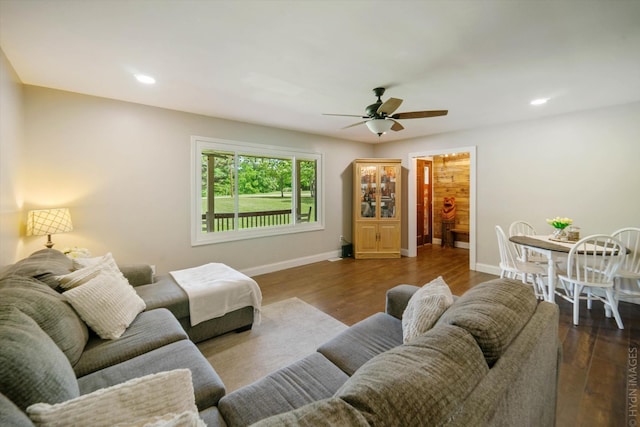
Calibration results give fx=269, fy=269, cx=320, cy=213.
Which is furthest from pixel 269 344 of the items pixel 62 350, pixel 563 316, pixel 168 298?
pixel 563 316

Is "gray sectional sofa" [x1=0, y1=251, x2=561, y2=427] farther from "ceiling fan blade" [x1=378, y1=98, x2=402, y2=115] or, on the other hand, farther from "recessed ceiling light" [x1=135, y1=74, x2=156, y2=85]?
"recessed ceiling light" [x1=135, y1=74, x2=156, y2=85]

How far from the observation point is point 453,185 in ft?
22.3

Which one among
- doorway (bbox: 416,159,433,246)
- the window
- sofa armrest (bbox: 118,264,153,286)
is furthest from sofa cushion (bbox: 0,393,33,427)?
doorway (bbox: 416,159,433,246)

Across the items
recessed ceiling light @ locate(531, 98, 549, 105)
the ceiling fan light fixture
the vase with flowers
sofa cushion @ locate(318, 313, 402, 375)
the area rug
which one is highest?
recessed ceiling light @ locate(531, 98, 549, 105)

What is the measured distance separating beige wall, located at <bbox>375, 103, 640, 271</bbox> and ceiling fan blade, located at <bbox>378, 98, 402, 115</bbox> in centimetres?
273

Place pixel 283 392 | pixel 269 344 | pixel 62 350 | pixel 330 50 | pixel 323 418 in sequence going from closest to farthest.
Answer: pixel 323 418 < pixel 283 392 < pixel 62 350 < pixel 330 50 < pixel 269 344

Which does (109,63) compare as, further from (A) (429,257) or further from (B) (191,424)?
(A) (429,257)

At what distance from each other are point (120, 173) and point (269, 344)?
8.97 ft

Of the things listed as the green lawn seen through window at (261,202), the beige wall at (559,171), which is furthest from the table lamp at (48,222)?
the beige wall at (559,171)

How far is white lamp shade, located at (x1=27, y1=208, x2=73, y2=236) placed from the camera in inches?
103

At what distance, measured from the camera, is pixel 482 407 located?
0.75 meters

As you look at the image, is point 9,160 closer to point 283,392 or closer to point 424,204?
point 283,392

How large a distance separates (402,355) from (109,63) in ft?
10.2

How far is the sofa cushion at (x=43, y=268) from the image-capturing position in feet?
5.70
